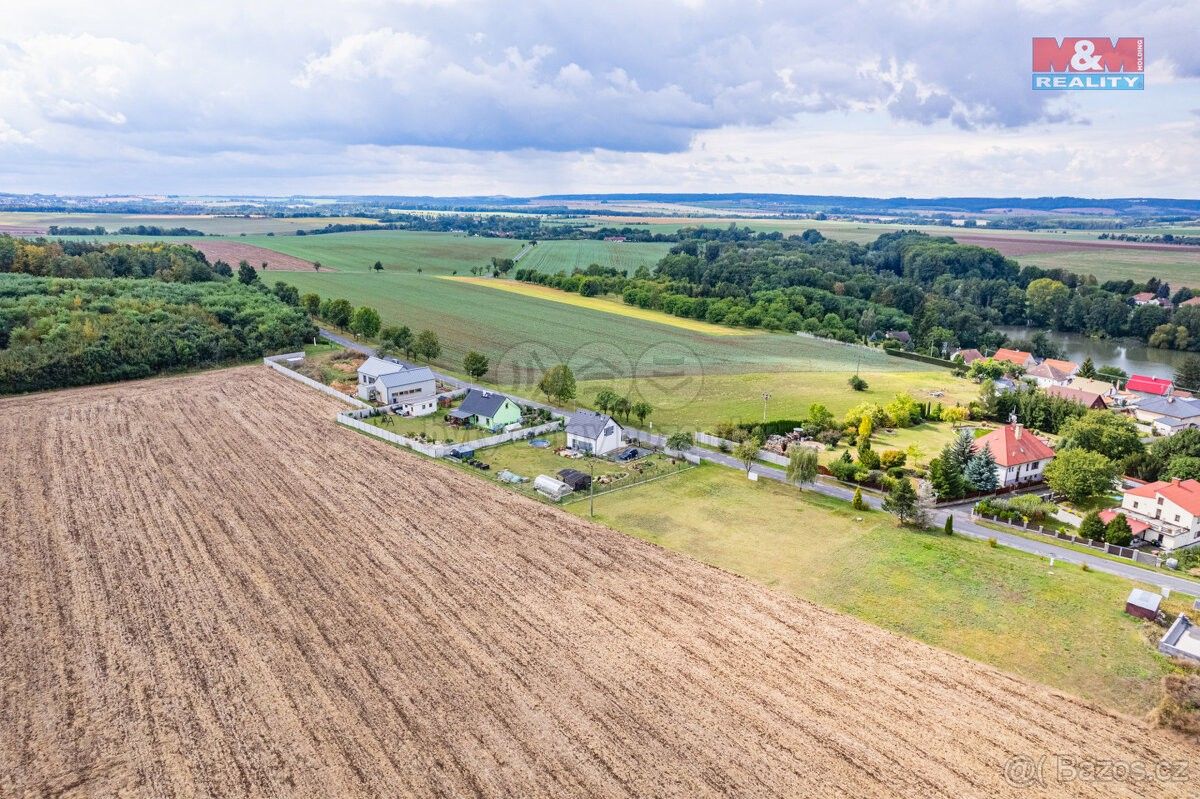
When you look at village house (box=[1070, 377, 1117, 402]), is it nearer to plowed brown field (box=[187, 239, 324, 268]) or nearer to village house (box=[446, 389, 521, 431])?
village house (box=[446, 389, 521, 431])

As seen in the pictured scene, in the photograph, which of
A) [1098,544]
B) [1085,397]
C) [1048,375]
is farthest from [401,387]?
[1048,375]

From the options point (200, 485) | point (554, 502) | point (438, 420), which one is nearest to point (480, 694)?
point (554, 502)

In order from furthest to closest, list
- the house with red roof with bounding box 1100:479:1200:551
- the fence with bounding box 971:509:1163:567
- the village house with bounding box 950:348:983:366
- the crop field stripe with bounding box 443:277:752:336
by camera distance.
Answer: the crop field stripe with bounding box 443:277:752:336
the village house with bounding box 950:348:983:366
the house with red roof with bounding box 1100:479:1200:551
the fence with bounding box 971:509:1163:567

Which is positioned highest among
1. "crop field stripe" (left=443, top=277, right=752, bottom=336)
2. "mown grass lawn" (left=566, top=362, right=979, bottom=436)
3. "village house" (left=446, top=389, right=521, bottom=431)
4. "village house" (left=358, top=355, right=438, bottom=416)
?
"crop field stripe" (left=443, top=277, right=752, bottom=336)

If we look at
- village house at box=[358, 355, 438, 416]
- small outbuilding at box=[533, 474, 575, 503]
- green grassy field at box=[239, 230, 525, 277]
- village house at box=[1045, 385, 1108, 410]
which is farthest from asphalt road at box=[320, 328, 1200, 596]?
green grassy field at box=[239, 230, 525, 277]

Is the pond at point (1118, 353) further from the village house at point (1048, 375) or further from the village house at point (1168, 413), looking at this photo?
the village house at point (1168, 413)

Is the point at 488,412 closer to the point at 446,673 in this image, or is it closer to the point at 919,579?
the point at 446,673

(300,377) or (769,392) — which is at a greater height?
(300,377)
